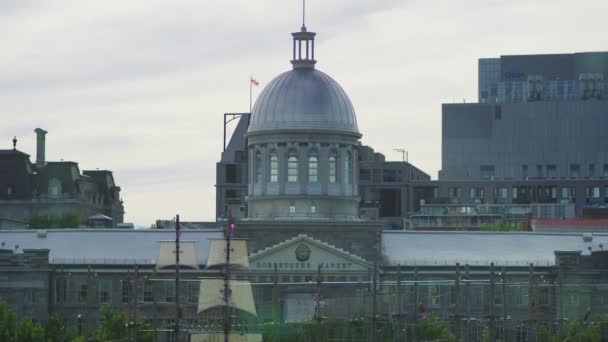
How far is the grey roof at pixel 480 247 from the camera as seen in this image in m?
189

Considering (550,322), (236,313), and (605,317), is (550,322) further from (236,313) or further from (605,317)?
(236,313)

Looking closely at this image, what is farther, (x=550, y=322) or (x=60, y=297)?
(x=60, y=297)

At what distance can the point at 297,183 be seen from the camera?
19350 cm

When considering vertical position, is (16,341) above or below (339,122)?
below

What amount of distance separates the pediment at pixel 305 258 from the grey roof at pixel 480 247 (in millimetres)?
3023

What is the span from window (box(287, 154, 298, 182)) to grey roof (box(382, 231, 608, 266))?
27.8ft

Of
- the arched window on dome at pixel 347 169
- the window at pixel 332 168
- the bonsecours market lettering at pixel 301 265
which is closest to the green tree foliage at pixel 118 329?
the bonsecours market lettering at pixel 301 265

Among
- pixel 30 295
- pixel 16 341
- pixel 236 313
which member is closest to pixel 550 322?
pixel 236 313

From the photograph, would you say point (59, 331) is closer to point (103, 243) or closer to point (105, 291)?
point (105, 291)

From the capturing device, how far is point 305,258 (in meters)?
189

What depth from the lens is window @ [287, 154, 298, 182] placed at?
194m

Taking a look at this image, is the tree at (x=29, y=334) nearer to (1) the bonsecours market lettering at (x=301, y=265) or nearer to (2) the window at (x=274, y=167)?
(1) the bonsecours market lettering at (x=301, y=265)

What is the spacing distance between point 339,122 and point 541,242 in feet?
60.8

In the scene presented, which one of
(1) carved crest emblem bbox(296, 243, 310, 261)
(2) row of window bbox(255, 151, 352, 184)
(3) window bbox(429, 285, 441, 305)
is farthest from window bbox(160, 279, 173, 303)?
(3) window bbox(429, 285, 441, 305)
